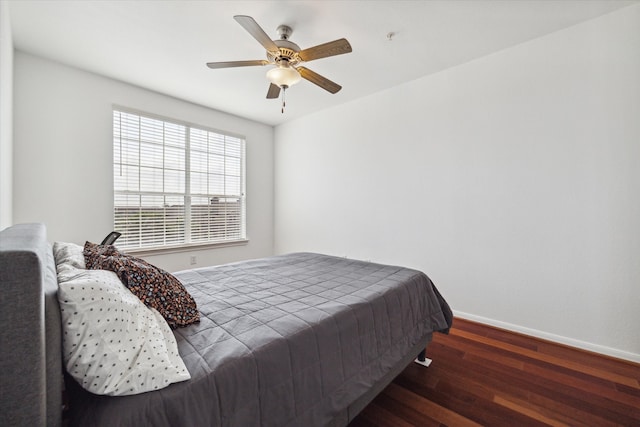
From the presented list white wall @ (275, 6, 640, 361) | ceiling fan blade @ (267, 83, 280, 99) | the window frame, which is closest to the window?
the window frame

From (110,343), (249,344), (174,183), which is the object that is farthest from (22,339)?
(174,183)

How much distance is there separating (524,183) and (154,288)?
2967 mm

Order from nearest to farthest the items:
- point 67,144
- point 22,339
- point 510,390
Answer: point 22,339
point 510,390
point 67,144

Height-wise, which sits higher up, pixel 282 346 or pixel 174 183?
pixel 174 183

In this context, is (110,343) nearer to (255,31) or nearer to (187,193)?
(255,31)

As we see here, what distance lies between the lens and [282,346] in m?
1.08

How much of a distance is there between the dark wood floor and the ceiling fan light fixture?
7.68 ft

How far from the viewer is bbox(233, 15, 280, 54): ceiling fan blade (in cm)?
164

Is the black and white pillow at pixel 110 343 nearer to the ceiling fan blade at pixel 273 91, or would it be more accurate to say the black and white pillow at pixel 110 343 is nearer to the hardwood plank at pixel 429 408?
the hardwood plank at pixel 429 408

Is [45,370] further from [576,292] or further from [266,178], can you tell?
[266,178]

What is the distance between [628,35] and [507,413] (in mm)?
2838

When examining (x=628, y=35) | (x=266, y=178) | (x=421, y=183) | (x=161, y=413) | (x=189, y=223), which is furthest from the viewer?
(x=266, y=178)

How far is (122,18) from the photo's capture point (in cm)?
212

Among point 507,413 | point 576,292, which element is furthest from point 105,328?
point 576,292
